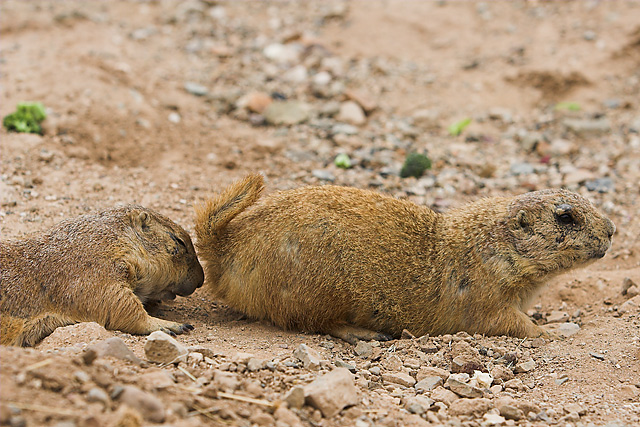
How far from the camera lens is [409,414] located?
4.00 metres

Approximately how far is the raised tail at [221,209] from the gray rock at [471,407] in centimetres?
237

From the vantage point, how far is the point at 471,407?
13.6 feet

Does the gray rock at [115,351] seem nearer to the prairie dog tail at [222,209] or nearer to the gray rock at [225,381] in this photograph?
the gray rock at [225,381]

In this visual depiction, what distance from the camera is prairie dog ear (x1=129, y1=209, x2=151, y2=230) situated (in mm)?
5676

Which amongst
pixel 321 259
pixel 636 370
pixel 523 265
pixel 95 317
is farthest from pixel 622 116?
pixel 95 317

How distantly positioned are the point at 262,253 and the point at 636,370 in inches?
115

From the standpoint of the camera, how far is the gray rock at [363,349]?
16.9ft

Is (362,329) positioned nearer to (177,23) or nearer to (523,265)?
(523,265)

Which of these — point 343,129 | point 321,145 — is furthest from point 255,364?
point 343,129

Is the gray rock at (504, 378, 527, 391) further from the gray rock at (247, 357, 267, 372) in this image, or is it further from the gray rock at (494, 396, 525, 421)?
the gray rock at (247, 357, 267, 372)

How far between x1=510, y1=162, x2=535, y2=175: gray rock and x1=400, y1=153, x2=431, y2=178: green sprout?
1.31 m

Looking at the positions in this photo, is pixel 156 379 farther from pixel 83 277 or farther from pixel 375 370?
pixel 83 277

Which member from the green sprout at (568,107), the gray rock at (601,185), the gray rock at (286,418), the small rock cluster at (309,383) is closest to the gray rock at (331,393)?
the small rock cluster at (309,383)

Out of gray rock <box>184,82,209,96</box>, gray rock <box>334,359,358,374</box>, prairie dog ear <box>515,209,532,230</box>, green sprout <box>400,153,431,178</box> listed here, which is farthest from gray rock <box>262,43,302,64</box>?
gray rock <box>334,359,358,374</box>
